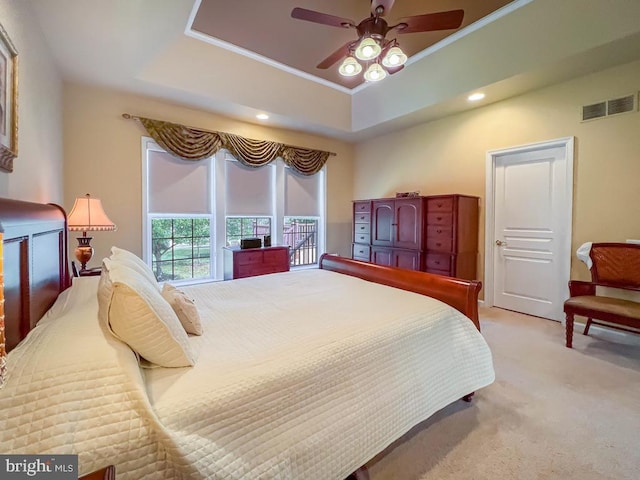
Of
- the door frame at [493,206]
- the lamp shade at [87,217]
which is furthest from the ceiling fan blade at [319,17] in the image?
the door frame at [493,206]

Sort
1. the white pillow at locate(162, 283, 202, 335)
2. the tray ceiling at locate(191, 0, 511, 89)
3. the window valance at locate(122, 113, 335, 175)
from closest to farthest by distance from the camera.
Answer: the white pillow at locate(162, 283, 202, 335)
the tray ceiling at locate(191, 0, 511, 89)
the window valance at locate(122, 113, 335, 175)

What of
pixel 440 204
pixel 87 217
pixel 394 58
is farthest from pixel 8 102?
pixel 440 204

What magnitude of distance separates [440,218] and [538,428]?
2636 millimetres

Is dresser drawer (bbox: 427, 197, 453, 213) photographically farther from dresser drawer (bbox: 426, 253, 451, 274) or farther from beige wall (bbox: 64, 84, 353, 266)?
beige wall (bbox: 64, 84, 353, 266)

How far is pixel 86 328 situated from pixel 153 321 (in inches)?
8.5

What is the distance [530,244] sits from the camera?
3.72m

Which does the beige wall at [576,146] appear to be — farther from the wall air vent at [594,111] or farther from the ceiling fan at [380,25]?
the ceiling fan at [380,25]

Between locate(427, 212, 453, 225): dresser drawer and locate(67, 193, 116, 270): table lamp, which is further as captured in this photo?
locate(427, 212, 453, 225): dresser drawer

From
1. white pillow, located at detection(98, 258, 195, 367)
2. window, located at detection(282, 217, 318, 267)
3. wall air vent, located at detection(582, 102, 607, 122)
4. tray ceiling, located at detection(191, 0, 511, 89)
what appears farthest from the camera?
window, located at detection(282, 217, 318, 267)

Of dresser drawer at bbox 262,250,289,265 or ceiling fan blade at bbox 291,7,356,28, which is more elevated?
ceiling fan blade at bbox 291,7,356,28

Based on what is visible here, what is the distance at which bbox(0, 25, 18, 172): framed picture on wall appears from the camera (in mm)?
1492

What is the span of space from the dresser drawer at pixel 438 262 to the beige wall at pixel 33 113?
13.4 feet

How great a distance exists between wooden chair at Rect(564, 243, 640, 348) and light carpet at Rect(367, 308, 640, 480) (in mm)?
381

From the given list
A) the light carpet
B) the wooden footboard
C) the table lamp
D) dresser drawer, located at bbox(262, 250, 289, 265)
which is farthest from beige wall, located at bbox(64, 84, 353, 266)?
the light carpet
